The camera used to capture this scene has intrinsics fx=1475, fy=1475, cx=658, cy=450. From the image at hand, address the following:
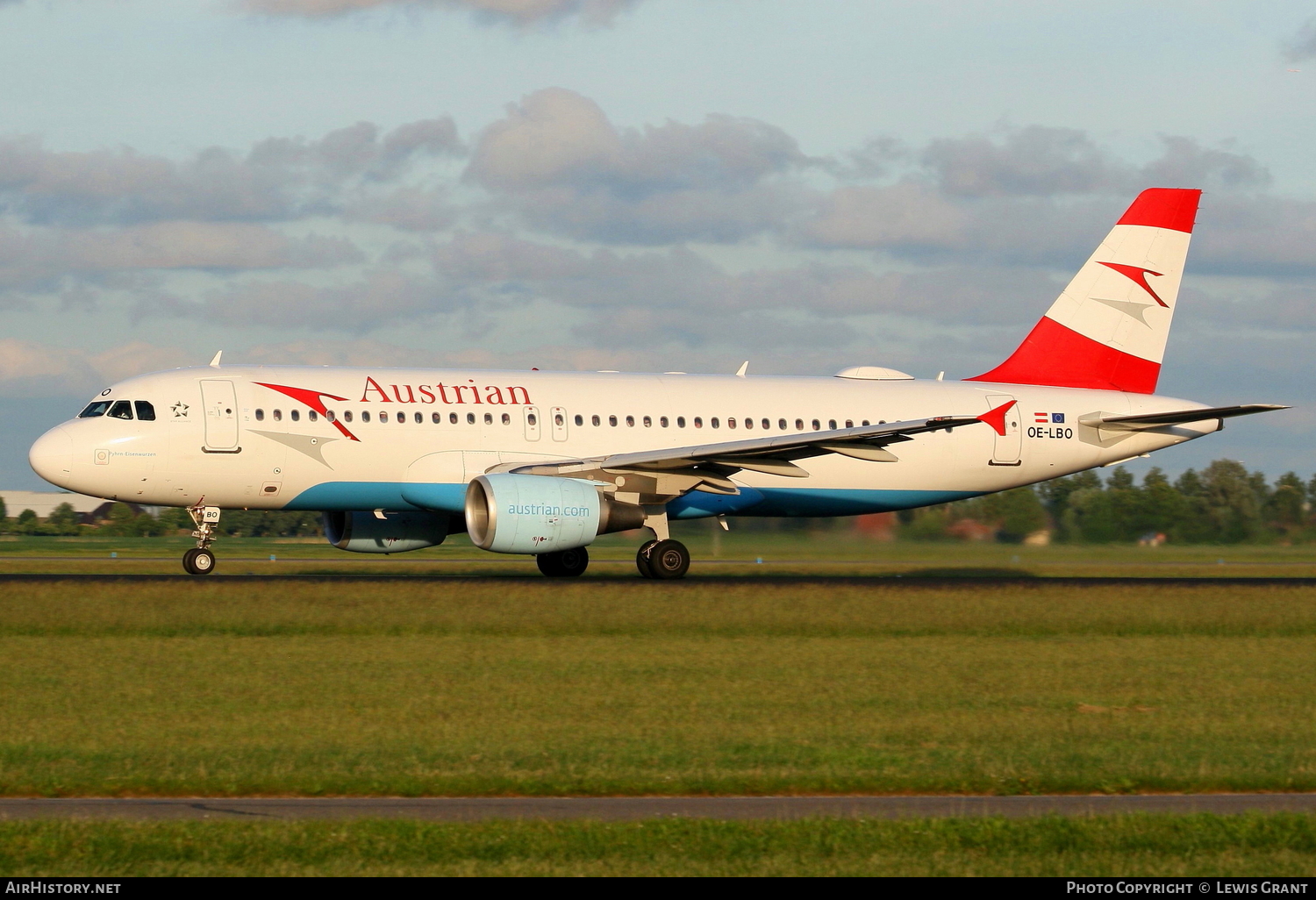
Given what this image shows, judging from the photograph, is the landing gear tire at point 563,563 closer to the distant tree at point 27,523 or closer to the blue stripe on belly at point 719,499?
the blue stripe on belly at point 719,499

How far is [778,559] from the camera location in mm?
42812

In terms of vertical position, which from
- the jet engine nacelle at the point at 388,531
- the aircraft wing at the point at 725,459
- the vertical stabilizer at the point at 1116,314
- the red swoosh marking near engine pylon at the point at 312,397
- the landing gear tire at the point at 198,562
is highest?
the vertical stabilizer at the point at 1116,314

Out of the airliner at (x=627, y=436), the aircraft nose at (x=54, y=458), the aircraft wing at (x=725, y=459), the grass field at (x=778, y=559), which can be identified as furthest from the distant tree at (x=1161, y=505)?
the aircraft nose at (x=54, y=458)

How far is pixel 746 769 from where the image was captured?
455 inches

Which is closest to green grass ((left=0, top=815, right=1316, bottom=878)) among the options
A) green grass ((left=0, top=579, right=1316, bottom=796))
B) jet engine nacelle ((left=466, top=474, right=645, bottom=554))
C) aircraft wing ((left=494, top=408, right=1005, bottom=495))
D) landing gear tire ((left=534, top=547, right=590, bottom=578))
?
green grass ((left=0, top=579, right=1316, bottom=796))

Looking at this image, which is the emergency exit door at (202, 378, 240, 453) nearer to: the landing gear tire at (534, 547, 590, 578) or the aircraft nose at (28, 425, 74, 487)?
the aircraft nose at (28, 425, 74, 487)

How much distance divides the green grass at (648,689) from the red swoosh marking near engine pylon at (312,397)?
5287 mm

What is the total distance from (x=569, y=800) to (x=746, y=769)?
1.73 metres

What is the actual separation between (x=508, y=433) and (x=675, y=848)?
2175 centimetres

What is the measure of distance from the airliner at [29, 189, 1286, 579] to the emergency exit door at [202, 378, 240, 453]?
1.5 inches

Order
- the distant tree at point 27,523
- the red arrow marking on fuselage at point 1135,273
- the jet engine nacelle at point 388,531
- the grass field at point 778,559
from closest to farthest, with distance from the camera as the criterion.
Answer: the jet engine nacelle at point 388,531 → the grass field at point 778,559 → the red arrow marking on fuselage at point 1135,273 → the distant tree at point 27,523

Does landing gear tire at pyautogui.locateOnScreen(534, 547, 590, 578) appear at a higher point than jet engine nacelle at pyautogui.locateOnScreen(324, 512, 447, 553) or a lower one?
lower

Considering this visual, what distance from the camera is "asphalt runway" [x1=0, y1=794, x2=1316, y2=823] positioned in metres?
9.68

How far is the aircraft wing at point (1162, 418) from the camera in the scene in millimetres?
31375
